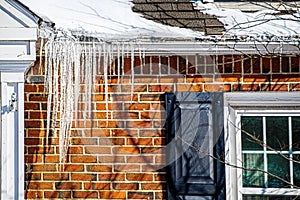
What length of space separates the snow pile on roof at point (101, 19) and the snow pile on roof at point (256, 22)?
374 millimetres

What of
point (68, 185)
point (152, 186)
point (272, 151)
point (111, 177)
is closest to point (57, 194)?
point (68, 185)

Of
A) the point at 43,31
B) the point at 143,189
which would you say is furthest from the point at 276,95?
the point at 43,31

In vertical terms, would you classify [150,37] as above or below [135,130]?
above

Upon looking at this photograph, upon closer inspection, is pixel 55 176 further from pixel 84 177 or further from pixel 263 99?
pixel 263 99

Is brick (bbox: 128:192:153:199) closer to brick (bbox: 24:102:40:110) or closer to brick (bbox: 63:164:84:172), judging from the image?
brick (bbox: 63:164:84:172)

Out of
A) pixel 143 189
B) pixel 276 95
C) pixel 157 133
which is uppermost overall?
pixel 276 95

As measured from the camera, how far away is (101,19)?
5676 millimetres

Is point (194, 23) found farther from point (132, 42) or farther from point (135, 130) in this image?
point (135, 130)

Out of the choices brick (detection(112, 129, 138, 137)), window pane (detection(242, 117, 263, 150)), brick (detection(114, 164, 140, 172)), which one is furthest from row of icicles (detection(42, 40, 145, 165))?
window pane (detection(242, 117, 263, 150))

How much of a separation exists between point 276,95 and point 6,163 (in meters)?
2.47

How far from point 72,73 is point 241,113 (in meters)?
1.59

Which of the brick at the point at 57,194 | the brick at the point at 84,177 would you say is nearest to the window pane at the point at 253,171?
the brick at the point at 84,177

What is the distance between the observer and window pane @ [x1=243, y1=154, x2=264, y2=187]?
5473 millimetres

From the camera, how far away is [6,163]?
4.98 meters
